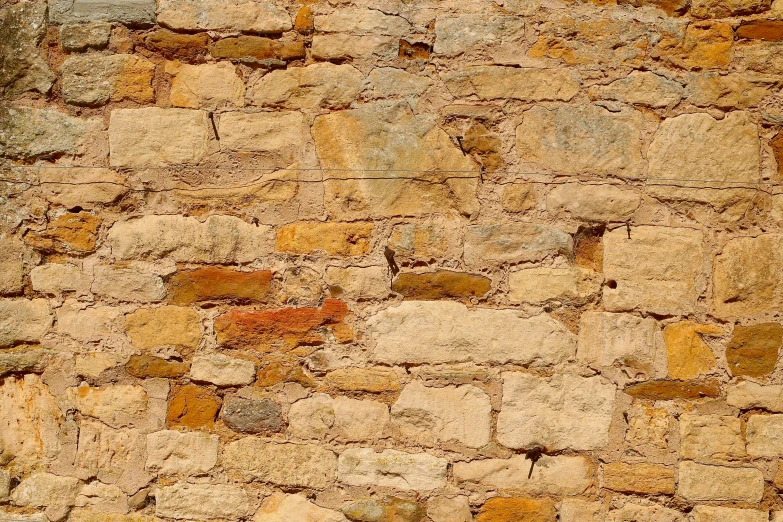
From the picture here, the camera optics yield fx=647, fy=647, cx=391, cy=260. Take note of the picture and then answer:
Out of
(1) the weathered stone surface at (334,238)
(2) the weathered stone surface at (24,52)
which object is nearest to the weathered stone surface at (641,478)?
(1) the weathered stone surface at (334,238)

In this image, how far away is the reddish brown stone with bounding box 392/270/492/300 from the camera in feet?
6.41

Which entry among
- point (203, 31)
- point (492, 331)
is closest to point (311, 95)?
point (203, 31)

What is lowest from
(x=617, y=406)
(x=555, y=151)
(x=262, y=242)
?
(x=617, y=406)

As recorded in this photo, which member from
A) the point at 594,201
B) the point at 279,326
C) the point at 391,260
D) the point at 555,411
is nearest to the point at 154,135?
the point at 279,326

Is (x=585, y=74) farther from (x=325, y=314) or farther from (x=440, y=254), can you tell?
(x=325, y=314)

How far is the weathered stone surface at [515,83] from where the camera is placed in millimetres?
1940

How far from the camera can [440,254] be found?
196 cm

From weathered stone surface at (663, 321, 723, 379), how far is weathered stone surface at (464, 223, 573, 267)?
40 centimetres

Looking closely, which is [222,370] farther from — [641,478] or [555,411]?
[641,478]

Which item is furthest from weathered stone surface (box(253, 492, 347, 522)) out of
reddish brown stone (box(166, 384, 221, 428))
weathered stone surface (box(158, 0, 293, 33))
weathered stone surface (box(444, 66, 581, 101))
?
weathered stone surface (box(158, 0, 293, 33))

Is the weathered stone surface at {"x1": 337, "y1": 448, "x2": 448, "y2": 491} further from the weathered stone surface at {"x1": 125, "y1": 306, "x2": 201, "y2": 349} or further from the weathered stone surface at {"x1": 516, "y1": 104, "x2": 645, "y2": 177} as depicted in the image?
the weathered stone surface at {"x1": 516, "y1": 104, "x2": 645, "y2": 177}

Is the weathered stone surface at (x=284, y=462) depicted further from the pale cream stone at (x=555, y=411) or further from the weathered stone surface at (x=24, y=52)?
the weathered stone surface at (x=24, y=52)

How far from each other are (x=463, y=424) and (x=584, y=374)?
391 millimetres

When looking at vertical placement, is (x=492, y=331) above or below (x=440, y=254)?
below
